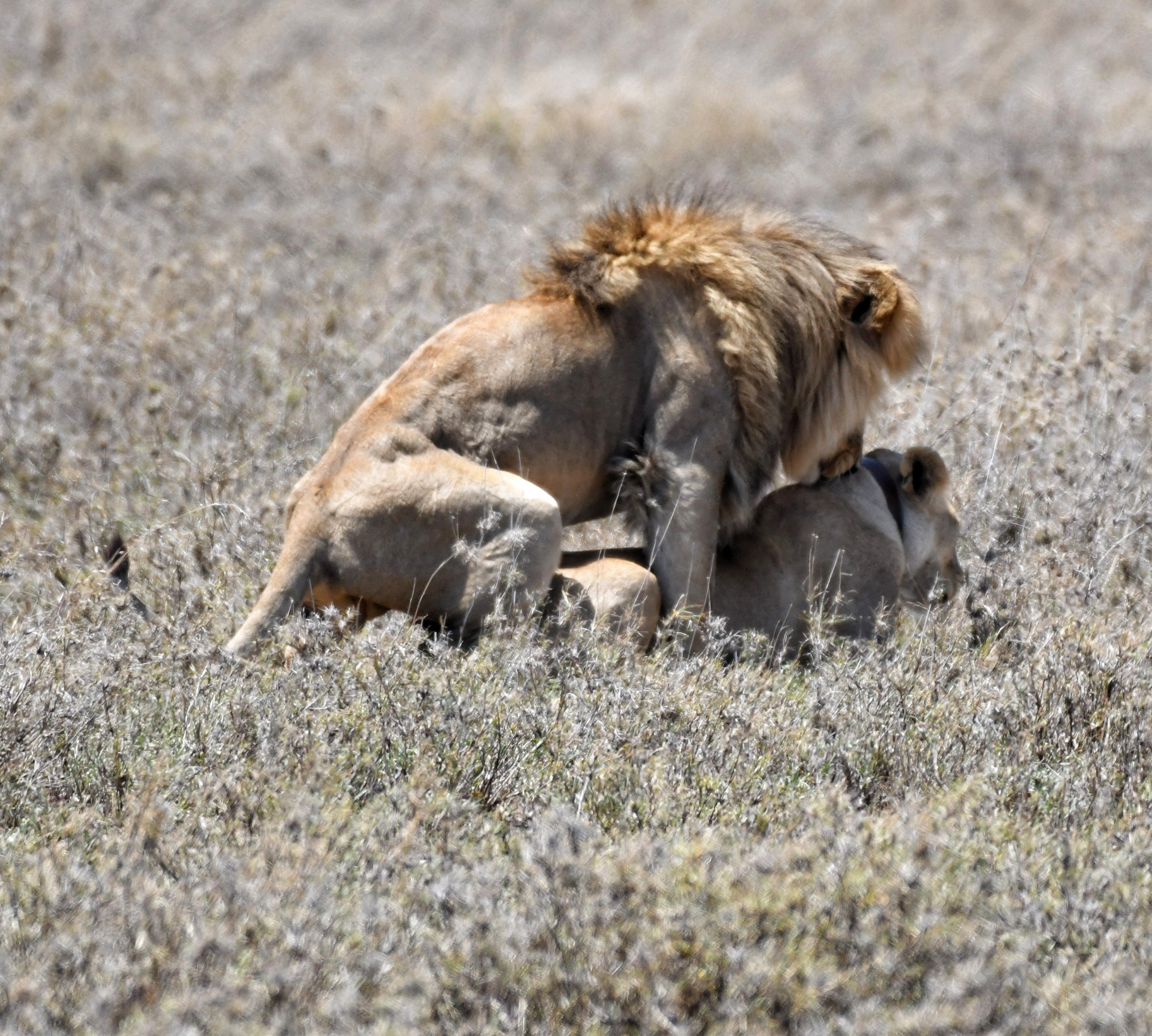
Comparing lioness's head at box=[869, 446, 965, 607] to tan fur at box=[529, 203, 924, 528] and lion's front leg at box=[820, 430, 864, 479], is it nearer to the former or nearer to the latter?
lion's front leg at box=[820, 430, 864, 479]

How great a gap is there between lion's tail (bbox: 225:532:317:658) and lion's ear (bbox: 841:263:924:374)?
83.4 inches

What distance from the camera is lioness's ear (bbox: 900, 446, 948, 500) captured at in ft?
19.4

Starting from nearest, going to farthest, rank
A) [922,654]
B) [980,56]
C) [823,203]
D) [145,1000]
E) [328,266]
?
1. [145,1000]
2. [922,654]
3. [328,266]
4. [823,203]
5. [980,56]

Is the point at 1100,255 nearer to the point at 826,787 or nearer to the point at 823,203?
the point at 823,203

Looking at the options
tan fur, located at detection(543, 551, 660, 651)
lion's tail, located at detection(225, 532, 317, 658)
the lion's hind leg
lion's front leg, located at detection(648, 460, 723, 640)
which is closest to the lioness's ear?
lion's front leg, located at detection(648, 460, 723, 640)

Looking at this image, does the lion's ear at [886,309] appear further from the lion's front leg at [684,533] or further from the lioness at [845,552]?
the lion's front leg at [684,533]

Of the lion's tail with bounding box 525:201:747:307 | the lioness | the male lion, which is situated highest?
the lion's tail with bounding box 525:201:747:307

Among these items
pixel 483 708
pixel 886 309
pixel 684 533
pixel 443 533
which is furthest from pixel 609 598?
pixel 886 309

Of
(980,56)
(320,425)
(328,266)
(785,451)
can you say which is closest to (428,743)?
(785,451)

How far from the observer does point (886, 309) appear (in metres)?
5.54

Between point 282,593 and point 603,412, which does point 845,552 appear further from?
point 282,593

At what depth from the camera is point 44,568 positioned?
226 inches

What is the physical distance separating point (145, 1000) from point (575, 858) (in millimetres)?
830

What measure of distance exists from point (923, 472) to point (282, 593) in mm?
2522
